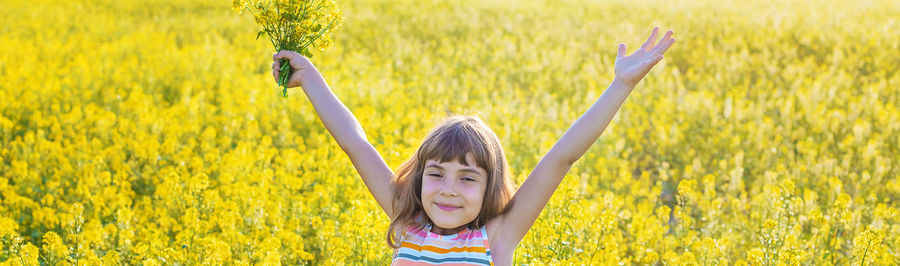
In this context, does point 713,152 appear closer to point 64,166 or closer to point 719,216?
point 719,216

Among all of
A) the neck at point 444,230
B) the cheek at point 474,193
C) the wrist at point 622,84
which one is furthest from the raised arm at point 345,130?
the wrist at point 622,84

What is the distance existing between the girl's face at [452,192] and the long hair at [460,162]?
0.02m

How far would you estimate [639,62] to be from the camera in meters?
1.99

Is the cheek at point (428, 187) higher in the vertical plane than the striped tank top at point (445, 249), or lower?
higher

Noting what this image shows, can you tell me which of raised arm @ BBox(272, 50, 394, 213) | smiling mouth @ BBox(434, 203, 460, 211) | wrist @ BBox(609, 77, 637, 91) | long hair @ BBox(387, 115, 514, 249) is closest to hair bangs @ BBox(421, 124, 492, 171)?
long hair @ BBox(387, 115, 514, 249)

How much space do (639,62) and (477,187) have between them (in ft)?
1.72

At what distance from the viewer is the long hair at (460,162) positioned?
6.89 ft

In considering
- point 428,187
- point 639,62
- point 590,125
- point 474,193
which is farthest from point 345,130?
point 639,62

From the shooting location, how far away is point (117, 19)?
1253 cm

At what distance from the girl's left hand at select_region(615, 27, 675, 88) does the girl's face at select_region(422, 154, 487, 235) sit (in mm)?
445

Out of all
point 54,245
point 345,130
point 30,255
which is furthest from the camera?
point 54,245

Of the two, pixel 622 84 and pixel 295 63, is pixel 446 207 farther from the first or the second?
pixel 295 63

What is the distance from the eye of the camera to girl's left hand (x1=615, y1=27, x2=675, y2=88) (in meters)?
1.97

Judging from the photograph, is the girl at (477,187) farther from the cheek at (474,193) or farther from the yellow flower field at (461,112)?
the yellow flower field at (461,112)
